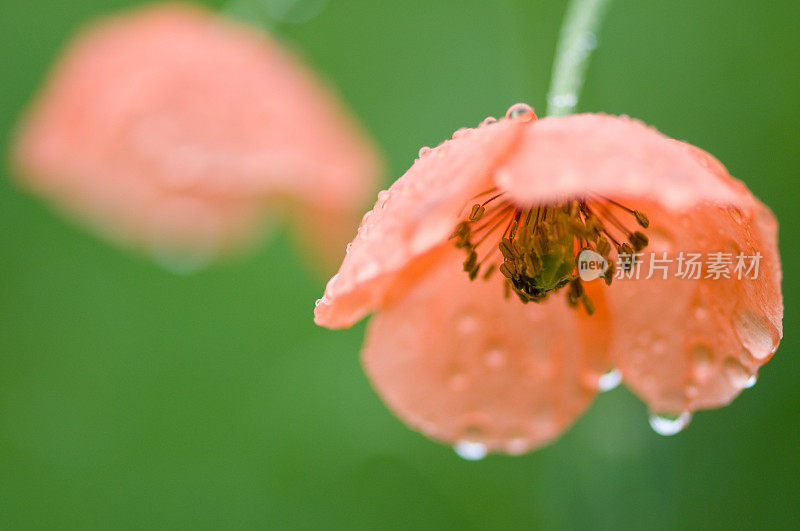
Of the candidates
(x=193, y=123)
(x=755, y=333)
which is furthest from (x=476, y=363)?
(x=193, y=123)

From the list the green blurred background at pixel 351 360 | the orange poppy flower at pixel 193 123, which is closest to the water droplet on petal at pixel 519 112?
the orange poppy flower at pixel 193 123

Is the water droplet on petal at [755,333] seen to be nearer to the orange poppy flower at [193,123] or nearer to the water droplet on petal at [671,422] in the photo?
the water droplet on petal at [671,422]

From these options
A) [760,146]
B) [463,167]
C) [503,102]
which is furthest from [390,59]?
[463,167]

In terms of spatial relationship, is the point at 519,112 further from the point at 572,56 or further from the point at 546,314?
the point at 546,314

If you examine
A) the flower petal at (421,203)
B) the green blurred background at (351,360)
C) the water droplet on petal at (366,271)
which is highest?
the flower petal at (421,203)

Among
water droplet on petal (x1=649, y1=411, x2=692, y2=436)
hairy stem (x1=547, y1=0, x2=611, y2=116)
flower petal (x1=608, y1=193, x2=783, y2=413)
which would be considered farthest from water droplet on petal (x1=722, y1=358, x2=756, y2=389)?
hairy stem (x1=547, y1=0, x2=611, y2=116)

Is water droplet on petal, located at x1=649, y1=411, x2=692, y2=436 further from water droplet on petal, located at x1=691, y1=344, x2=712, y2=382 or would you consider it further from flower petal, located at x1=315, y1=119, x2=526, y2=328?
flower petal, located at x1=315, y1=119, x2=526, y2=328
